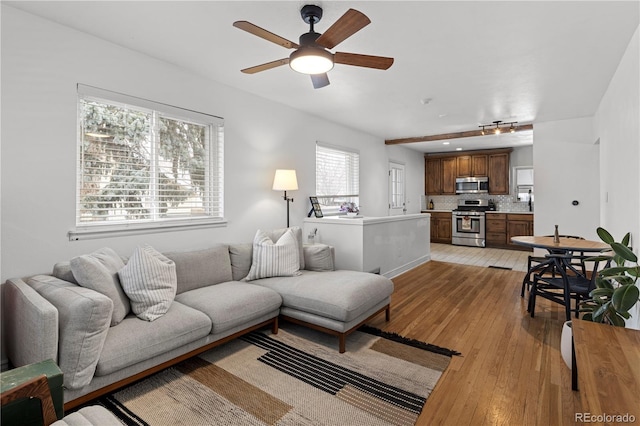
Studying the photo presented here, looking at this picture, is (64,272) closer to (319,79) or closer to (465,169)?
(319,79)

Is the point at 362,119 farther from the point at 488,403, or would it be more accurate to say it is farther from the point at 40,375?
the point at 40,375

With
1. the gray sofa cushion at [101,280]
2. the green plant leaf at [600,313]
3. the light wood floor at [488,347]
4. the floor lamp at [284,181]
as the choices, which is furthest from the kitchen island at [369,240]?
the gray sofa cushion at [101,280]

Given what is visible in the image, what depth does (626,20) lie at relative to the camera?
240cm

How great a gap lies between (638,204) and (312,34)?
Result: 2.63 m

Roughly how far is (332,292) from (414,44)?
217cm

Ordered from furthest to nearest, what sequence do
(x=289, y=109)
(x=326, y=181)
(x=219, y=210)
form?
(x=326, y=181)
(x=289, y=109)
(x=219, y=210)

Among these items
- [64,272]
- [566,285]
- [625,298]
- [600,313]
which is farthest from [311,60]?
[566,285]

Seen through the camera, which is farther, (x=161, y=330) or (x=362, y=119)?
(x=362, y=119)

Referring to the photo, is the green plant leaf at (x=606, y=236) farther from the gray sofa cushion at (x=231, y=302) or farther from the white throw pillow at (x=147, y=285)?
the white throw pillow at (x=147, y=285)

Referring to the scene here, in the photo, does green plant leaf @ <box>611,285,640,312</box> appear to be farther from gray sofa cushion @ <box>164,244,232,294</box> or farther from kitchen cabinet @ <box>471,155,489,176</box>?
kitchen cabinet @ <box>471,155,489,176</box>

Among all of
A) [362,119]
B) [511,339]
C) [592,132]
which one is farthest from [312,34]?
[592,132]

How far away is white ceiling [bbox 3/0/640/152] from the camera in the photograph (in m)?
2.27

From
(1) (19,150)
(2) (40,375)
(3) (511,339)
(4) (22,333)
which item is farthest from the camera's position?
(3) (511,339)

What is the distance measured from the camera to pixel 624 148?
2857 mm
